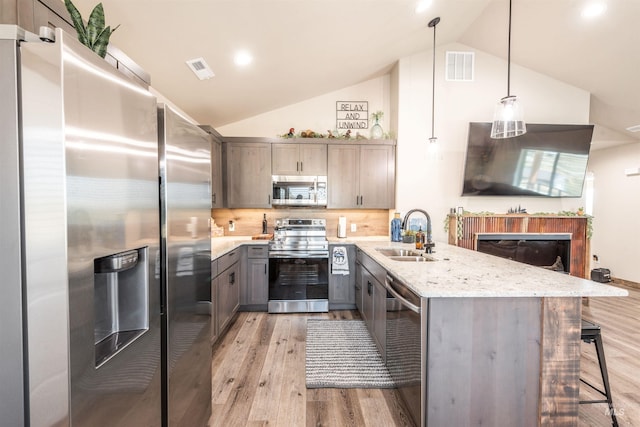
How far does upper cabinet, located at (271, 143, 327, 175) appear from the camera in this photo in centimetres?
378

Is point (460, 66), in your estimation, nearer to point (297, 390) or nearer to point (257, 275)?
point (257, 275)

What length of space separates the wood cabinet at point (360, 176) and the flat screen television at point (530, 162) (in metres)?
1.12

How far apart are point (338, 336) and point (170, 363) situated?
1972mm

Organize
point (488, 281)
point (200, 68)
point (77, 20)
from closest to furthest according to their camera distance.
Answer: point (77, 20) < point (488, 281) < point (200, 68)

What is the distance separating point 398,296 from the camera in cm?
175

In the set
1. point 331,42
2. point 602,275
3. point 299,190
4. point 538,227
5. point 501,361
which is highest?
point 331,42

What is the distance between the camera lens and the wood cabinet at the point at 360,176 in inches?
150

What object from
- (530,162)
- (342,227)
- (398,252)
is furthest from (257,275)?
(530,162)

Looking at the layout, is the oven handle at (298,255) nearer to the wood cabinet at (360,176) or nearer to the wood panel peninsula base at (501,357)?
the wood cabinet at (360,176)

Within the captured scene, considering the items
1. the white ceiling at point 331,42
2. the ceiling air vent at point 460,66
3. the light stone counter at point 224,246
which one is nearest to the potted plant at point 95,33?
the white ceiling at point 331,42

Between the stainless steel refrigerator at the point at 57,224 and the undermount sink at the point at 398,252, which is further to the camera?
the undermount sink at the point at 398,252

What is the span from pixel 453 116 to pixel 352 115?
1.48 meters

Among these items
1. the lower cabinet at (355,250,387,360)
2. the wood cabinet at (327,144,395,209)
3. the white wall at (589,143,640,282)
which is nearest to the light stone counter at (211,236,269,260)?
the wood cabinet at (327,144,395,209)

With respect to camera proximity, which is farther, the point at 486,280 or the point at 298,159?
the point at 298,159
